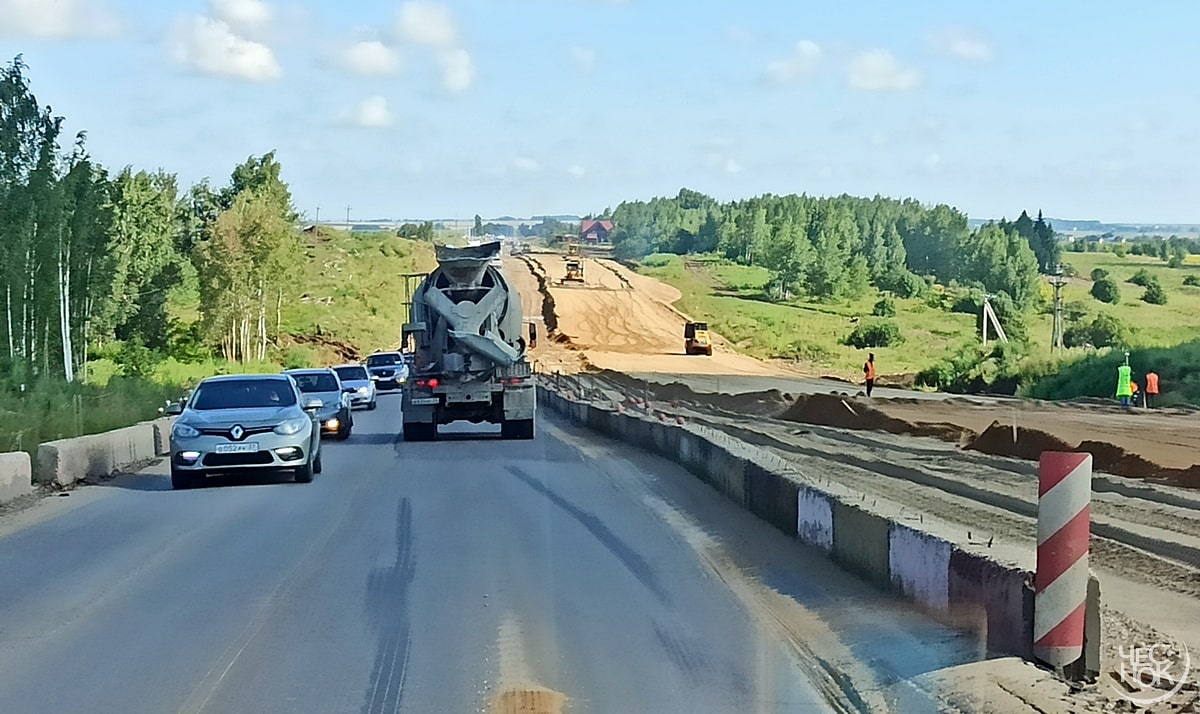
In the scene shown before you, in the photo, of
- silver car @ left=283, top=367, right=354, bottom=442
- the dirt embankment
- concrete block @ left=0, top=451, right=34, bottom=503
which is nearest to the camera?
concrete block @ left=0, top=451, right=34, bottom=503

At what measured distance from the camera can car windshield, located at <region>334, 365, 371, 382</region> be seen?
47844 mm

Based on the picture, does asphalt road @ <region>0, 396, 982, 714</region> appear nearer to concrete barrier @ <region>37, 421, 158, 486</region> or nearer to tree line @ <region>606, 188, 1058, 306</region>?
concrete barrier @ <region>37, 421, 158, 486</region>

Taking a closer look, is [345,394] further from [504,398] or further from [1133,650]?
[1133,650]

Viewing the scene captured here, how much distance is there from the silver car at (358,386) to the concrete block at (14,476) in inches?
1053

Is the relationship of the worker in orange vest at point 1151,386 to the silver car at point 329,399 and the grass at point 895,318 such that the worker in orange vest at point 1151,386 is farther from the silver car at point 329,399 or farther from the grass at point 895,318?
the silver car at point 329,399

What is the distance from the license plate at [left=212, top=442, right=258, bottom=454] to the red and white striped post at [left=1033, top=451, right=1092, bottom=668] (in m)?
14.4

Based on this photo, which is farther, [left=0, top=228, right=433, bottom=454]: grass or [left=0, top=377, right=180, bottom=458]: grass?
[left=0, top=228, right=433, bottom=454]: grass

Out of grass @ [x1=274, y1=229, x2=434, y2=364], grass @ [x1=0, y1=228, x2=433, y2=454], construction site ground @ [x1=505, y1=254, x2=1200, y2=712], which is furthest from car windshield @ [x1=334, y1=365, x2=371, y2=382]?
grass @ [x1=274, y1=229, x2=434, y2=364]

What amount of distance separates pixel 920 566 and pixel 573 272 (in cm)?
10676

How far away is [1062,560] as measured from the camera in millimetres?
7789

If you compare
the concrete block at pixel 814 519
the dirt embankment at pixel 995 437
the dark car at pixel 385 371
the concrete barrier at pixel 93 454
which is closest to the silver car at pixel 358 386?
the dark car at pixel 385 371

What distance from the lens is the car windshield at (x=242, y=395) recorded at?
→ 21703mm

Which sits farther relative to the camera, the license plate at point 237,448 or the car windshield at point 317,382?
the car windshield at point 317,382

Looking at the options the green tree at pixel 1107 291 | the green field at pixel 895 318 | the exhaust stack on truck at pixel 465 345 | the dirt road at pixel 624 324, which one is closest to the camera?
the exhaust stack on truck at pixel 465 345
